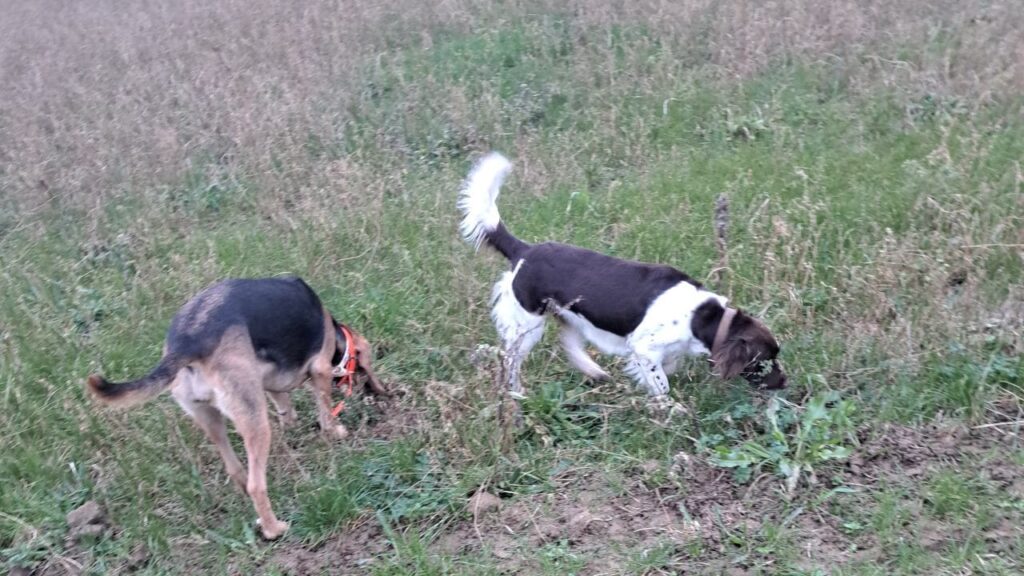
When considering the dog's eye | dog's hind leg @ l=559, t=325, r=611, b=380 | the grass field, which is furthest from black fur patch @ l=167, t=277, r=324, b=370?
the dog's eye

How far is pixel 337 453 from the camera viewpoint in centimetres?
395

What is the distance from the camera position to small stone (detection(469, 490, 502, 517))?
3.49 metres

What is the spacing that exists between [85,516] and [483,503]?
1742mm

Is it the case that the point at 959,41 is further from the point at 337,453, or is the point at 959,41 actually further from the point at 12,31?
the point at 12,31

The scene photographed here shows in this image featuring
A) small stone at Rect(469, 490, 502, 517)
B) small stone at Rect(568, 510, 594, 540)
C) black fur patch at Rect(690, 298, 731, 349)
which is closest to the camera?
small stone at Rect(568, 510, 594, 540)

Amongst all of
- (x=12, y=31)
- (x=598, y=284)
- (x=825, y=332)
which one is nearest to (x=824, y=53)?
(x=825, y=332)

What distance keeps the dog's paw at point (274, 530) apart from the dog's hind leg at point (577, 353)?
65.0 inches

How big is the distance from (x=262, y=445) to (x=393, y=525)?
2.12 ft

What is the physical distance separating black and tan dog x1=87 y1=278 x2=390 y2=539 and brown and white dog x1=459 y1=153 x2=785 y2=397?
2.87 feet

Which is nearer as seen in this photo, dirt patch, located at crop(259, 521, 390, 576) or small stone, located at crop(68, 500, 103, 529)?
dirt patch, located at crop(259, 521, 390, 576)

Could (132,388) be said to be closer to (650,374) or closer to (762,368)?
(650,374)

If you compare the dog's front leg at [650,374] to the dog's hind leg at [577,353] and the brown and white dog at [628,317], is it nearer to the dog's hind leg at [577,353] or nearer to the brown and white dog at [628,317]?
the brown and white dog at [628,317]

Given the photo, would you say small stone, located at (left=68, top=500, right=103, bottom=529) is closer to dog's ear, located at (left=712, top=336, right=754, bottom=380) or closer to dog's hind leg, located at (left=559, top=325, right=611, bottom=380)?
dog's hind leg, located at (left=559, top=325, right=611, bottom=380)

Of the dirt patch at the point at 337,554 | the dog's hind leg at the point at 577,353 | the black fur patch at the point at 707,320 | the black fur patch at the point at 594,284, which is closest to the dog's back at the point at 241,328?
the dirt patch at the point at 337,554
